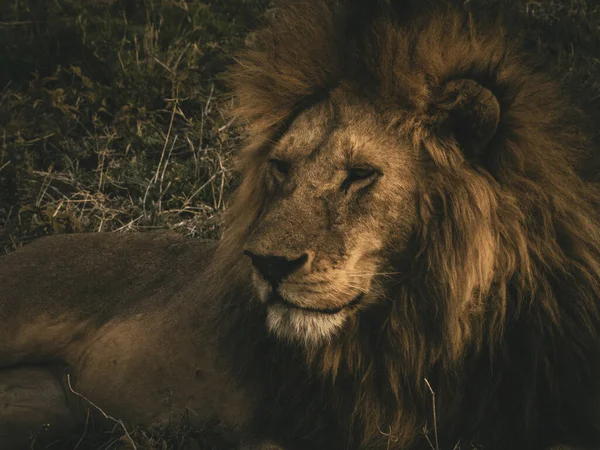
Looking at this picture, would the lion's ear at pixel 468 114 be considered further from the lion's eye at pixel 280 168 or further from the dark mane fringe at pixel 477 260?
the lion's eye at pixel 280 168

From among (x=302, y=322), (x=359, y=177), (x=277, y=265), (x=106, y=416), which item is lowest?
(x=106, y=416)

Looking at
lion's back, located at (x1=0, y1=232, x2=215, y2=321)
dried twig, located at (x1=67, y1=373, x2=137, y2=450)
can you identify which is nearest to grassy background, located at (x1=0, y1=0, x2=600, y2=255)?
lion's back, located at (x1=0, y1=232, x2=215, y2=321)

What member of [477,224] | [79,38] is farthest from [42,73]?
[477,224]

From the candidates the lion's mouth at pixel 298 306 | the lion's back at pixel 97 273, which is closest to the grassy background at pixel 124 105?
the lion's back at pixel 97 273

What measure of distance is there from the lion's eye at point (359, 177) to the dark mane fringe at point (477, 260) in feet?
0.59

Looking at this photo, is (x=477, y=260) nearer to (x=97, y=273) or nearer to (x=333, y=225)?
(x=333, y=225)

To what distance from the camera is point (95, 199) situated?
6980mm

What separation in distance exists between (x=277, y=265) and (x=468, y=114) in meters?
0.86

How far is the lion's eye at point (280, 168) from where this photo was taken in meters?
3.99

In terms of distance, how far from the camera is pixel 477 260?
3703 millimetres

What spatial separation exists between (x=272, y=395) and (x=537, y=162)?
1.39 meters

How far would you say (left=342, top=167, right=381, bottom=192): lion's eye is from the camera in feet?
12.3

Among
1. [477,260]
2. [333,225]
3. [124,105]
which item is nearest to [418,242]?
[477,260]

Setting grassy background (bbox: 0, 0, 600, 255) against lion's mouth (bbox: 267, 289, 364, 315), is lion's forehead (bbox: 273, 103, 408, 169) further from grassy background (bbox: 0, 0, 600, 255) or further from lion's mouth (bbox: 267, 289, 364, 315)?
grassy background (bbox: 0, 0, 600, 255)
